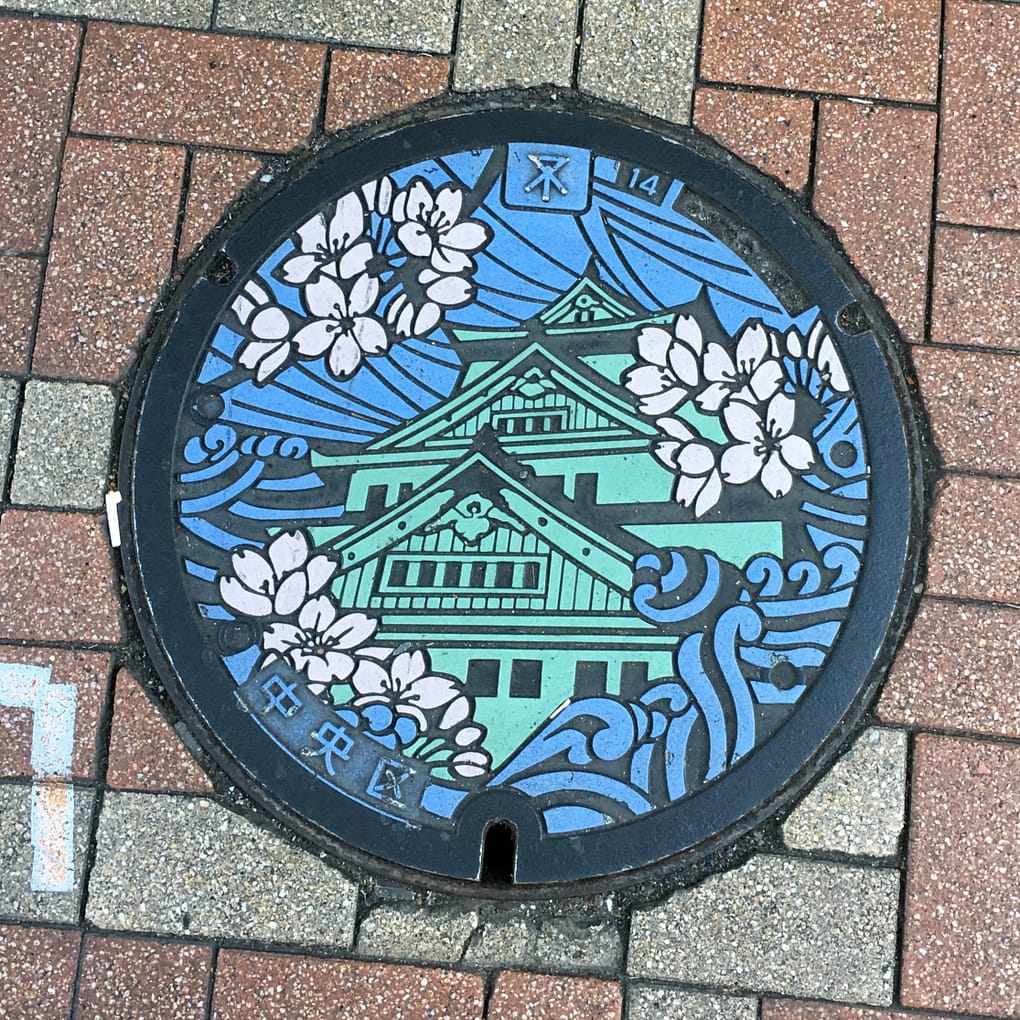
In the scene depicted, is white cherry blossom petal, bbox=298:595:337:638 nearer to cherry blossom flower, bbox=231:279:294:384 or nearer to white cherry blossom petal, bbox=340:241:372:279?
cherry blossom flower, bbox=231:279:294:384

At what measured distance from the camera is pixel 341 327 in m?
2.09

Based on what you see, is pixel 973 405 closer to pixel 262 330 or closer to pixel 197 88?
pixel 262 330

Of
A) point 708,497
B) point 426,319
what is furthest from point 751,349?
point 426,319

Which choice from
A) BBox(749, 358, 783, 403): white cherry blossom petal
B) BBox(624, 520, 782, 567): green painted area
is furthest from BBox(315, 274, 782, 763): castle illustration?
BBox(749, 358, 783, 403): white cherry blossom petal

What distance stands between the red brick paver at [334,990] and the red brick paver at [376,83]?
171cm

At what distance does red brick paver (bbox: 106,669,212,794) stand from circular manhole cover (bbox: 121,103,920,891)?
7cm

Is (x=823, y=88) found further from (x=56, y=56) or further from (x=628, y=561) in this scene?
(x=56, y=56)

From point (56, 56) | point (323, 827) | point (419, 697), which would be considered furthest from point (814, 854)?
point (56, 56)

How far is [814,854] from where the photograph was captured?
1944 mm

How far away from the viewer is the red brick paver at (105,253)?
7.01 ft

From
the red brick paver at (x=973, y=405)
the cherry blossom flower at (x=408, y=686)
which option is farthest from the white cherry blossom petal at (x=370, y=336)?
the red brick paver at (x=973, y=405)

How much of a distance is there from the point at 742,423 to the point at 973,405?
19.2 inches

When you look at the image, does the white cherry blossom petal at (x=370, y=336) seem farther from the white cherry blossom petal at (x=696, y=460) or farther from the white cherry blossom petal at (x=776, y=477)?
the white cherry blossom petal at (x=776, y=477)

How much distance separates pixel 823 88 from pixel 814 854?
1587mm
